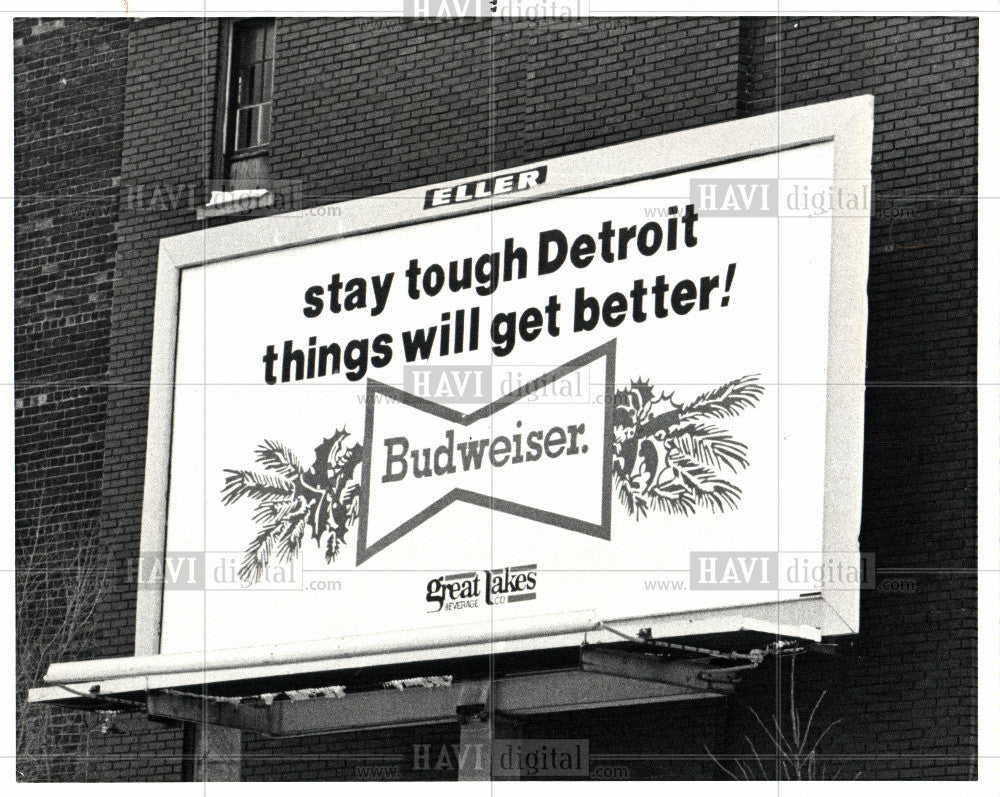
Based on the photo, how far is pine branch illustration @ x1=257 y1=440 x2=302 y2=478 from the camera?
1568 centimetres

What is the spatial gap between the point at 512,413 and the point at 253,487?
2451 mm

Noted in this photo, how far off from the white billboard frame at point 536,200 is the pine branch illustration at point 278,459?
0.96m

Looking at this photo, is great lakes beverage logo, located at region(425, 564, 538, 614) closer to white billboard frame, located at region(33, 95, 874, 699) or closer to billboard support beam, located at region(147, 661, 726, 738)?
billboard support beam, located at region(147, 661, 726, 738)

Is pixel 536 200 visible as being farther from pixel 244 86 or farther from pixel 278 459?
pixel 244 86

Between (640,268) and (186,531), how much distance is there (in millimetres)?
4460

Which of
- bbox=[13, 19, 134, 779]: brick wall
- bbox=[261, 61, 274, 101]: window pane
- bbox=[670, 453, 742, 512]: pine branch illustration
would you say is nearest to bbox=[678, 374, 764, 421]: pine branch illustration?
bbox=[670, 453, 742, 512]: pine branch illustration

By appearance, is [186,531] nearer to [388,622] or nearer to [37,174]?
[388,622]

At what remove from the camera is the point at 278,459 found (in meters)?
15.8

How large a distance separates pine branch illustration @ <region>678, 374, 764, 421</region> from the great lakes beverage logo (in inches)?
65.2

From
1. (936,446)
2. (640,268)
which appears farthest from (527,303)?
(936,446)

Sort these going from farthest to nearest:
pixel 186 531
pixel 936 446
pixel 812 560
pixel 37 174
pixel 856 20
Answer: pixel 37 174
pixel 186 531
pixel 856 20
pixel 936 446
pixel 812 560

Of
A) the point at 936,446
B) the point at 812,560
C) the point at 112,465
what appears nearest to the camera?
the point at 812,560

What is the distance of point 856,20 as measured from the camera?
1508 cm

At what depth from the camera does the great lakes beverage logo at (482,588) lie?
14.3 metres
